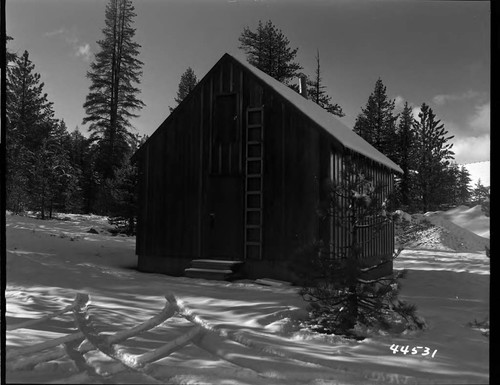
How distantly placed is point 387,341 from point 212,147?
145cm

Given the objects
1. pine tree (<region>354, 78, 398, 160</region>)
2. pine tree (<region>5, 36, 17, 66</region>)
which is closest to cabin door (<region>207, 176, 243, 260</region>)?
pine tree (<region>354, 78, 398, 160</region>)

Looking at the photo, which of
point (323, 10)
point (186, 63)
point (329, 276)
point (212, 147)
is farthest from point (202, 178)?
point (323, 10)

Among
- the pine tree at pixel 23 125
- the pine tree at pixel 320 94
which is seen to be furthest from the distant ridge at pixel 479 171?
the pine tree at pixel 23 125

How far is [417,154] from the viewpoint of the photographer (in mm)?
1546

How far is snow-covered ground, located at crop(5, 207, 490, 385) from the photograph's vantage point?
1.46 metres

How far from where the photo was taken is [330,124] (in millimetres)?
1876

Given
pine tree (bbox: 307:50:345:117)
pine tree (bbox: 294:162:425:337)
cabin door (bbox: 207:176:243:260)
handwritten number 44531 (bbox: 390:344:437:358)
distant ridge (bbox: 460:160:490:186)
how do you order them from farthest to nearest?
cabin door (bbox: 207:176:243:260) → pine tree (bbox: 294:162:425:337) → pine tree (bbox: 307:50:345:117) → handwritten number 44531 (bbox: 390:344:437:358) → distant ridge (bbox: 460:160:490:186)

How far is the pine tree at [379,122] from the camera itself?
1.60m

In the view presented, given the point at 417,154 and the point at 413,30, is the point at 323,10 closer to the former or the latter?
the point at 413,30

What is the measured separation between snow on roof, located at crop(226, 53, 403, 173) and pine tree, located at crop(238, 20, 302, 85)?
66 mm

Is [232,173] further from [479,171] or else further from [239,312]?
[479,171]

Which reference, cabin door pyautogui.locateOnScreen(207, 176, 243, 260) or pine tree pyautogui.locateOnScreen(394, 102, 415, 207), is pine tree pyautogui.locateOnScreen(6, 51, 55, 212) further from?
pine tree pyautogui.locateOnScreen(394, 102, 415, 207)

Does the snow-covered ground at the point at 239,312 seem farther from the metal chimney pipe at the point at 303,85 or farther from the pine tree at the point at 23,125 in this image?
the metal chimney pipe at the point at 303,85

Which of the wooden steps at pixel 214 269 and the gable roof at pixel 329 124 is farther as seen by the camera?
the wooden steps at pixel 214 269
